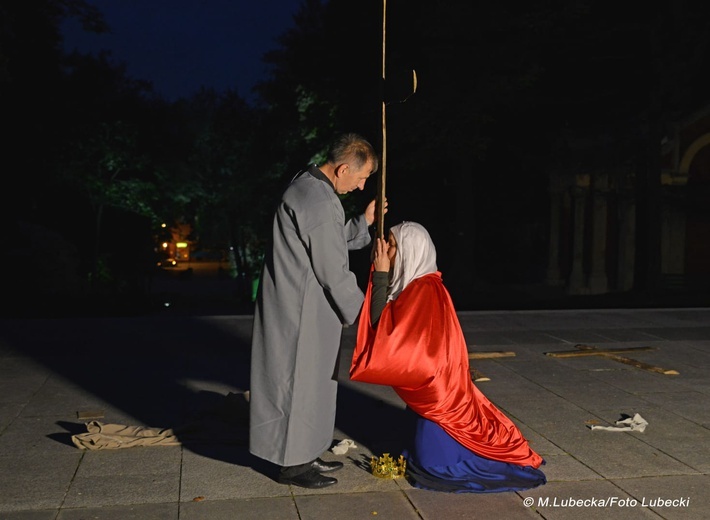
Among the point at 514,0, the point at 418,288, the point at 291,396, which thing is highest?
the point at 514,0

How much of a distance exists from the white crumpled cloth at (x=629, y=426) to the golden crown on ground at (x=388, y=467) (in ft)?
5.79

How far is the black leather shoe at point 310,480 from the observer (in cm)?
459

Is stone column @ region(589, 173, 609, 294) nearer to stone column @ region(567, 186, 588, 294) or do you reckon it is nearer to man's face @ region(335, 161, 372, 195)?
stone column @ region(567, 186, 588, 294)

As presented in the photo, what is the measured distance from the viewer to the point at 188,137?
33.6 m

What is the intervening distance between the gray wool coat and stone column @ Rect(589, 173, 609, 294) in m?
20.1

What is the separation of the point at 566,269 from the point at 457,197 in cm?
496

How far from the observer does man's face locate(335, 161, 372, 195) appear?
4570 millimetres

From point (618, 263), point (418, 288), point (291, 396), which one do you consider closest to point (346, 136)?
point (418, 288)

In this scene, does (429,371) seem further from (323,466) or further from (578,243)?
(578,243)

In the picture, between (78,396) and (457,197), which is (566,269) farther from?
(78,396)

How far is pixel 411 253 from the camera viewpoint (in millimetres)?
4641

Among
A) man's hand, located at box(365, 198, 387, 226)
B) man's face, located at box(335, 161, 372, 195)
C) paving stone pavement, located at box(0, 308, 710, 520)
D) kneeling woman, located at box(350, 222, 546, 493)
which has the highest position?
man's face, located at box(335, 161, 372, 195)

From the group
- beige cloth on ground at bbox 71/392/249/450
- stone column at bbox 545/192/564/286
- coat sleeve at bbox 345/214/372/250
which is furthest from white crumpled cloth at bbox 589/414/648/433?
stone column at bbox 545/192/564/286

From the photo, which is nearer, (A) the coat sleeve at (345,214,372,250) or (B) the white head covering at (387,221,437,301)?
(B) the white head covering at (387,221,437,301)
